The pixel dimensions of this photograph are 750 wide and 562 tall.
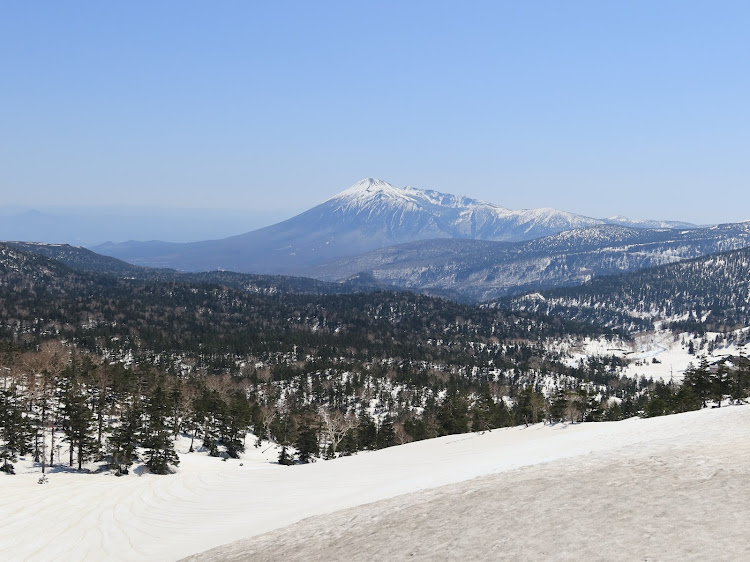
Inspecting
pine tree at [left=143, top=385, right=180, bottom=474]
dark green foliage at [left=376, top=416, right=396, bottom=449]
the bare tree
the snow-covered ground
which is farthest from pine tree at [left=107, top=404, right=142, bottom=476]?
dark green foliage at [left=376, top=416, right=396, bottom=449]

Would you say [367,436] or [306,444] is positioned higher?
[306,444]

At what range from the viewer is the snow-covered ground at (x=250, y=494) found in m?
27.7

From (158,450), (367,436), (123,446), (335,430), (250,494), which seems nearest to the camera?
(250,494)

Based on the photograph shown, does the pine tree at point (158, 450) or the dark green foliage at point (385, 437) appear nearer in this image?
the pine tree at point (158, 450)

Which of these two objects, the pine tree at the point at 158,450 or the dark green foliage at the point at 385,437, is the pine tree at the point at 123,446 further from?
the dark green foliage at the point at 385,437

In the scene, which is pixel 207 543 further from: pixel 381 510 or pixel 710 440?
pixel 710 440

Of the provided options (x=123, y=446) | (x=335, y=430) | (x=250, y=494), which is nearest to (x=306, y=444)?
(x=335, y=430)

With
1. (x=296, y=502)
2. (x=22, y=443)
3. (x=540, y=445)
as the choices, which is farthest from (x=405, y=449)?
(x=22, y=443)

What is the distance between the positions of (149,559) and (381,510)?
1276cm

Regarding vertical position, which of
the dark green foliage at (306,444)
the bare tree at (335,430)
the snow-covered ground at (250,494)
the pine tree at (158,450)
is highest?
the snow-covered ground at (250,494)

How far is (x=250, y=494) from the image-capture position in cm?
4288

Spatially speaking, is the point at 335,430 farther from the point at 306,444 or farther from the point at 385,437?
the point at 306,444

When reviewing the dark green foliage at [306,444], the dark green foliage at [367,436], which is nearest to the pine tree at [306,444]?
the dark green foliage at [306,444]

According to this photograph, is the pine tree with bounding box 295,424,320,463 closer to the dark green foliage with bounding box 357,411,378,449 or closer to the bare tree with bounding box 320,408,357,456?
the bare tree with bounding box 320,408,357,456
